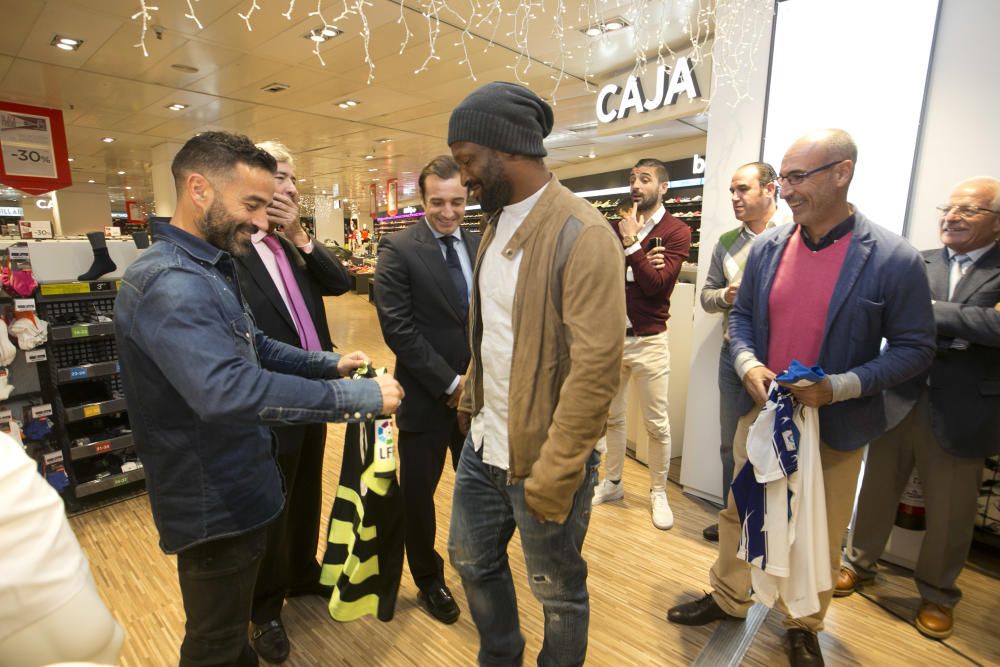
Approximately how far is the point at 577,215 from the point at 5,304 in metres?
3.33

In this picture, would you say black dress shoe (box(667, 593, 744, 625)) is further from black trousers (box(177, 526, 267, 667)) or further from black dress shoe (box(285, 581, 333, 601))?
black trousers (box(177, 526, 267, 667))

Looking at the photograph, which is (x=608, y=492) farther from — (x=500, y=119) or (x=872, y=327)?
(x=500, y=119)

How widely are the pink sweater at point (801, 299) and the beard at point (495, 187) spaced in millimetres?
1148

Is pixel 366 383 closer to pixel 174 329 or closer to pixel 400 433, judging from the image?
pixel 174 329

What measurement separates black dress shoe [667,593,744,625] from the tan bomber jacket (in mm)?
1247

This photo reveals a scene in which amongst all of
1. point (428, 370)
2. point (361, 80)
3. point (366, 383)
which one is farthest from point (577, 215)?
point (361, 80)

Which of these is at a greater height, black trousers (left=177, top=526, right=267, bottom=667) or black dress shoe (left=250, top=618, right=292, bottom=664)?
black trousers (left=177, top=526, right=267, bottom=667)

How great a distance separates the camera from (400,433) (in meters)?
2.08

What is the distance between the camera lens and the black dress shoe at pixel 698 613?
6.81ft

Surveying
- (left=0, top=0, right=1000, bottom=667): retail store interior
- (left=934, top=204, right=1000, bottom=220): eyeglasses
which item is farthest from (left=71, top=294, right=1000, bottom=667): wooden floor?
(left=934, top=204, right=1000, bottom=220): eyeglasses

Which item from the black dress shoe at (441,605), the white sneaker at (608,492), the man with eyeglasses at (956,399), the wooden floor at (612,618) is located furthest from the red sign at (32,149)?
the man with eyeglasses at (956,399)

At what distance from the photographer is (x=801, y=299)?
179 cm

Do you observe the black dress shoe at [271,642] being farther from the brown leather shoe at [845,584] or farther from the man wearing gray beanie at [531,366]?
the brown leather shoe at [845,584]

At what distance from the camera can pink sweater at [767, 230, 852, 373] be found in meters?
1.73
